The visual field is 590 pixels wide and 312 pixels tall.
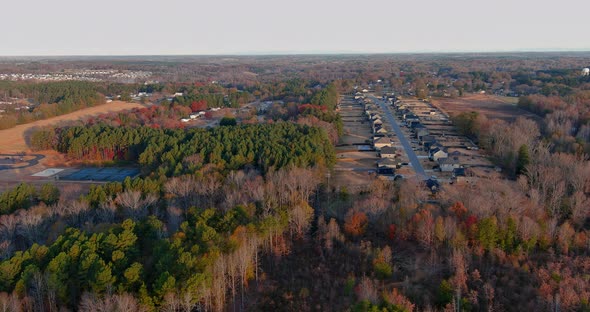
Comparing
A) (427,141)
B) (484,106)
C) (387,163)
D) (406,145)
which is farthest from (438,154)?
(484,106)

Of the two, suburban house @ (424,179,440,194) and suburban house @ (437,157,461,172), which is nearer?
suburban house @ (424,179,440,194)

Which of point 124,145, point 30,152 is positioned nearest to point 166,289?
point 124,145

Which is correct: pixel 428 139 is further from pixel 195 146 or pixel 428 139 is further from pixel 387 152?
pixel 195 146

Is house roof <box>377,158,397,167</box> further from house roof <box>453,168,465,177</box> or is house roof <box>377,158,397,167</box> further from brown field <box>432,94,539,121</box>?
brown field <box>432,94,539,121</box>

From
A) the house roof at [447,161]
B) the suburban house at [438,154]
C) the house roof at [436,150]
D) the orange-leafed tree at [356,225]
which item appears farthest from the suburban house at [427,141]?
the orange-leafed tree at [356,225]

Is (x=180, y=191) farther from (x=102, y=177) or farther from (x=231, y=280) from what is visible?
(x=102, y=177)

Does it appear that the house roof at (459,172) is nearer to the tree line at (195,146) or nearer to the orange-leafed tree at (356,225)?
the tree line at (195,146)

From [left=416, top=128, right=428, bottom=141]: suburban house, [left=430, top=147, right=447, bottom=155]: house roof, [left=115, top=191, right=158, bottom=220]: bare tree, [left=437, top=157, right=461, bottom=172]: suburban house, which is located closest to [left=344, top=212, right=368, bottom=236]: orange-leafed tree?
[left=115, top=191, right=158, bottom=220]: bare tree
